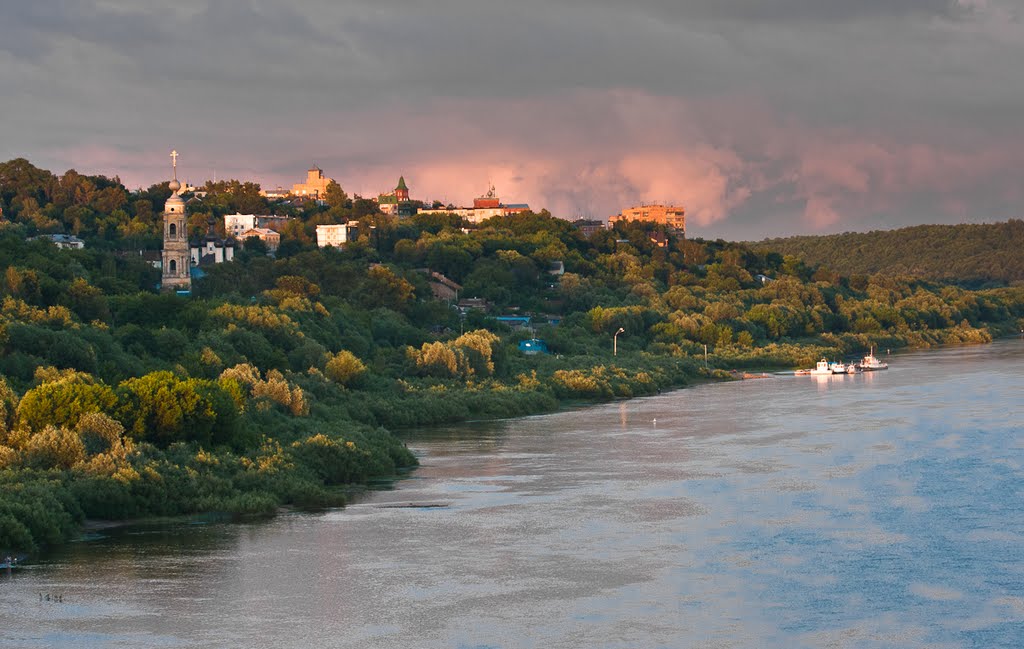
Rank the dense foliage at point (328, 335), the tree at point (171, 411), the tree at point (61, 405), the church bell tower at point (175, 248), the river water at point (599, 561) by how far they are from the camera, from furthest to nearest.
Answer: the church bell tower at point (175, 248)
the tree at point (171, 411)
the tree at point (61, 405)
the dense foliage at point (328, 335)
the river water at point (599, 561)

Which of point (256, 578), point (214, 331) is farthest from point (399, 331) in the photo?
point (256, 578)

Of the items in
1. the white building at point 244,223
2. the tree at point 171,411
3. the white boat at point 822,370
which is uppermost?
the white building at point 244,223

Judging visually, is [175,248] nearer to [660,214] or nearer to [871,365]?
[871,365]

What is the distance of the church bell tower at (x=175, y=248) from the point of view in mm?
67062

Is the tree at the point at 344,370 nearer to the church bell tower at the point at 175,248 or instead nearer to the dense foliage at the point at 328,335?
the dense foliage at the point at 328,335

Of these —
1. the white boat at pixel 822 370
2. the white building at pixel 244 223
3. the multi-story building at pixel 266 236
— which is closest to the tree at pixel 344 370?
the white boat at pixel 822 370

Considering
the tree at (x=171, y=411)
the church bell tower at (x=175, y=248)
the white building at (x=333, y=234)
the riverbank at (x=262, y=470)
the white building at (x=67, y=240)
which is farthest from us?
the white building at (x=333, y=234)

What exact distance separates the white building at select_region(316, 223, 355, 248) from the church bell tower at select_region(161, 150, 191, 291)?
33.0 m

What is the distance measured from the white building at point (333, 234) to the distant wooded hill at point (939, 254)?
76216mm

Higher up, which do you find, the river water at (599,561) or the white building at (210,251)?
the white building at (210,251)

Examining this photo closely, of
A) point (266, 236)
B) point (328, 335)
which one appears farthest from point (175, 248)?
point (266, 236)

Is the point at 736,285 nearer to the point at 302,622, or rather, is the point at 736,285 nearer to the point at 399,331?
the point at 399,331

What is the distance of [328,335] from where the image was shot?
55531 mm

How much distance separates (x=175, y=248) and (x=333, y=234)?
35.7 meters
